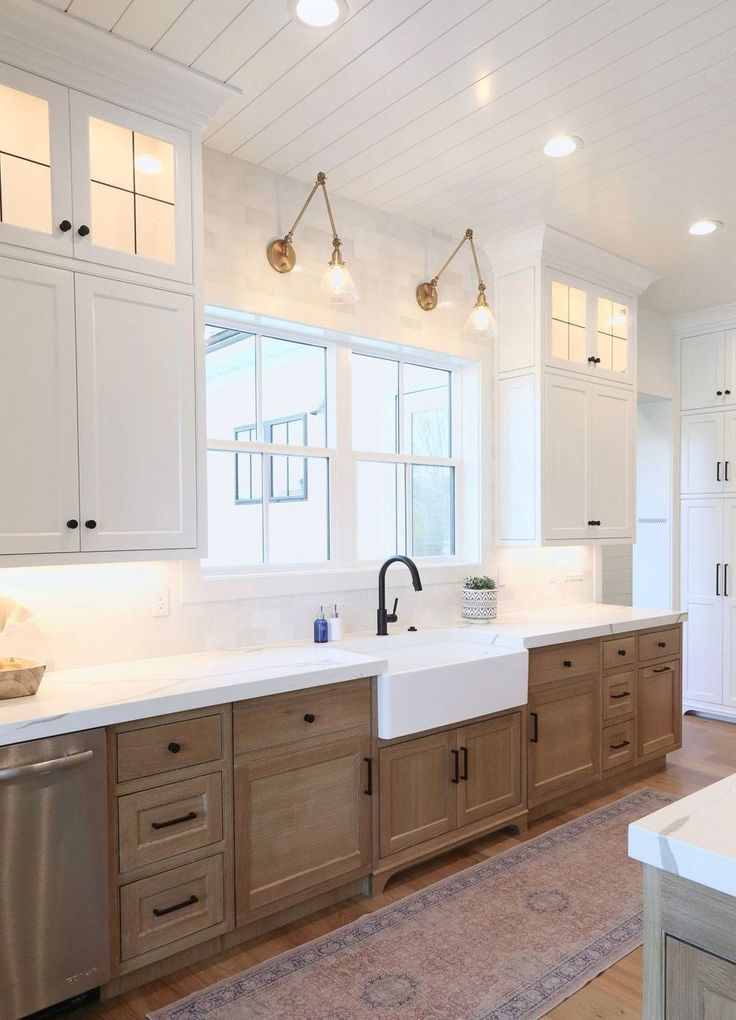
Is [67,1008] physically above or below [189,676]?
below

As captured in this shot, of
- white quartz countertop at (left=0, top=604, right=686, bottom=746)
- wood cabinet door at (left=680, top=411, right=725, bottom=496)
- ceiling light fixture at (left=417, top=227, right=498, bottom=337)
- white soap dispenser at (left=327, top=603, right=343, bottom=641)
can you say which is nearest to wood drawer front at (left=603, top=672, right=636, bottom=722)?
white quartz countertop at (left=0, top=604, right=686, bottom=746)

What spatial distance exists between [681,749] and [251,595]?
3072mm

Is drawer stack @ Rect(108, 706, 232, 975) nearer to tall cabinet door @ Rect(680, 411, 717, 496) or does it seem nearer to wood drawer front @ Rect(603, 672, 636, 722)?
wood drawer front @ Rect(603, 672, 636, 722)

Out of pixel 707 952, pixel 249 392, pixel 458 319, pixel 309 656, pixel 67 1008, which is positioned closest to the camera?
pixel 707 952

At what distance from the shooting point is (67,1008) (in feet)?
6.88

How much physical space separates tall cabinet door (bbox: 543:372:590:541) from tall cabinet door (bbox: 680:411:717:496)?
177 cm

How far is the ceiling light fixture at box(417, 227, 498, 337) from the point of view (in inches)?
131

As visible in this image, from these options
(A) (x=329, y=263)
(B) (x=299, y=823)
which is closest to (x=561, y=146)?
(A) (x=329, y=263)

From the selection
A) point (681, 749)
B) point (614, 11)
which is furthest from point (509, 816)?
point (614, 11)

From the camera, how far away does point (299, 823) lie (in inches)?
99.6

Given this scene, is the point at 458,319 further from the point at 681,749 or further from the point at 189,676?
the point at 681,749

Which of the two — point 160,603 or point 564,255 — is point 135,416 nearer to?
point 160,603

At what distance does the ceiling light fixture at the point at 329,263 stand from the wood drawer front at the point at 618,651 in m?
2.20

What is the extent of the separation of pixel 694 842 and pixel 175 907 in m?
1.70
